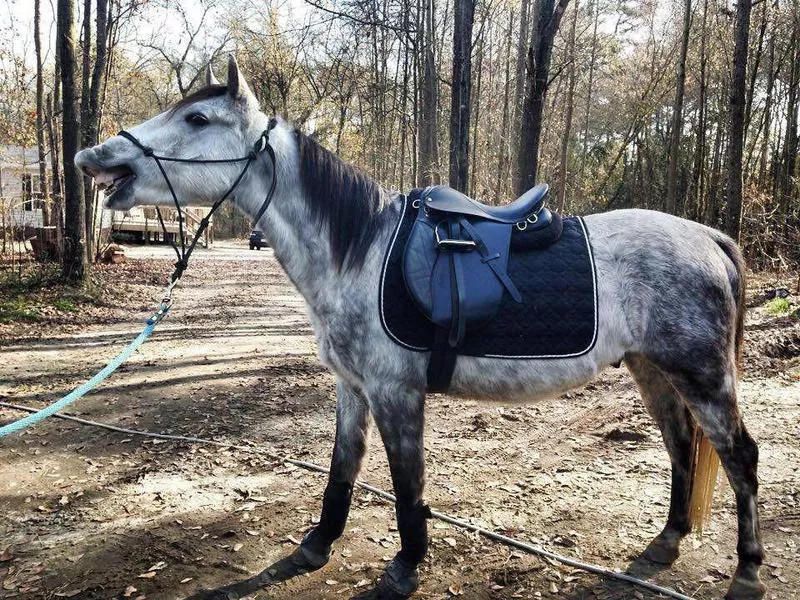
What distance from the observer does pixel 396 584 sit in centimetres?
273

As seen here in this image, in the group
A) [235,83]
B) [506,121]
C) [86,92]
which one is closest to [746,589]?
[235,83]

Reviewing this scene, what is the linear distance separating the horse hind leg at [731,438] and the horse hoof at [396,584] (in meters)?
1.54

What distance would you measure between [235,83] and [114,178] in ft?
2.32

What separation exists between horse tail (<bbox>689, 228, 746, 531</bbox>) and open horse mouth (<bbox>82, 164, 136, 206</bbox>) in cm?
297

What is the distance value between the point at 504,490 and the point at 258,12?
79.0 feet

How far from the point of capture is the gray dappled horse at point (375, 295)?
8.68ft

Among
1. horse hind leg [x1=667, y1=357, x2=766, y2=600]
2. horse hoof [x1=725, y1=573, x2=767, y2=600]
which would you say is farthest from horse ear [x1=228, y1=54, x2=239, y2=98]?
horse hoof [x1=725, y1=573, x2=767, y2=600]

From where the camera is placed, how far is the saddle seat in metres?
2.80

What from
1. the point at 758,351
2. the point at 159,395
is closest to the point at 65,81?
the point at 159,395

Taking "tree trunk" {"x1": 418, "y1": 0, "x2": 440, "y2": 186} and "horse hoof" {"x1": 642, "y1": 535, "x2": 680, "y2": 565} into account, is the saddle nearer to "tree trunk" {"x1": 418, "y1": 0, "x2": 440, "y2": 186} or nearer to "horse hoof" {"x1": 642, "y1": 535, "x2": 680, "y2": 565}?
"horse hoof" {"x1": 642, "y1": 535, "x2": 680, "y2": 565}

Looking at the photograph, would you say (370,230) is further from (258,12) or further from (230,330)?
(258,12)

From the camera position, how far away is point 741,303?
3.01 m

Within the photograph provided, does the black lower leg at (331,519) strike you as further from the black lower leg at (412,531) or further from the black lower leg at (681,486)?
Answer: the black lower leg at (681,486)

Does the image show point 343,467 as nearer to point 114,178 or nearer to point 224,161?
point 224,161
